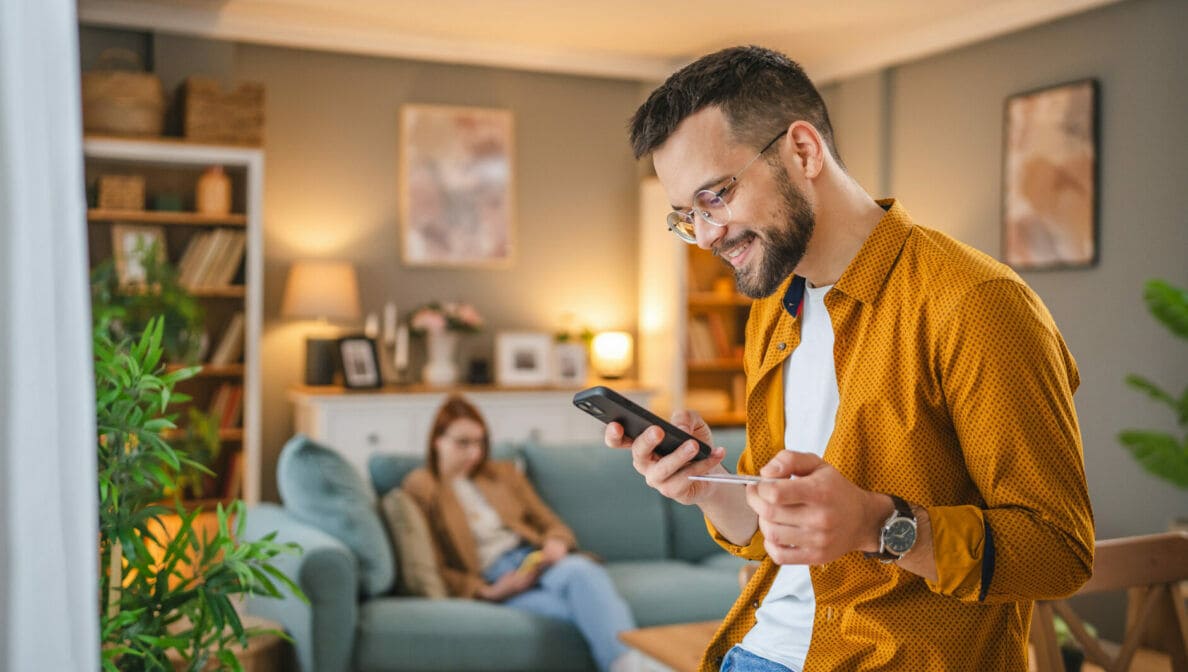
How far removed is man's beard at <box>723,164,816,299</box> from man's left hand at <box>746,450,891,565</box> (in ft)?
0.98

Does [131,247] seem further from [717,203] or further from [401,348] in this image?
[717,203]

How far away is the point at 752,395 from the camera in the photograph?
144cm

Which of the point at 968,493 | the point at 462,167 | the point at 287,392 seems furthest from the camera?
the point at 462,167

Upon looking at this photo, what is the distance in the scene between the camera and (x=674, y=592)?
3727 mm

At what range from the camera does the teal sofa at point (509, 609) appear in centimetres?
321

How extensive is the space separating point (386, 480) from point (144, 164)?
2325 mm

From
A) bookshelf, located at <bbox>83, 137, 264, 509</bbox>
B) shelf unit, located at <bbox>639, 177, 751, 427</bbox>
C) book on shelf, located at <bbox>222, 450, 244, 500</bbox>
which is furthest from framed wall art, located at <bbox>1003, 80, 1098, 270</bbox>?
book on shelf, located at <bbox>222, 450, 244, 500</bbox>

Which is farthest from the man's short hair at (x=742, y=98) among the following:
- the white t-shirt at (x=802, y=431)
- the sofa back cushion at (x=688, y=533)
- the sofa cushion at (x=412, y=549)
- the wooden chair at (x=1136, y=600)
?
the sofa back cushion at (x=688, y=533)

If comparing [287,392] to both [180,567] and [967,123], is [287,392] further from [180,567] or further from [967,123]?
[967,123]

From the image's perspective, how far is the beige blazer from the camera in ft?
12.0

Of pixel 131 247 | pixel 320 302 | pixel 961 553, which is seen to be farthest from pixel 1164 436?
pixel 131 247

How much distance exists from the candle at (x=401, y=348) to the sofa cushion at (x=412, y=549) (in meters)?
2.22

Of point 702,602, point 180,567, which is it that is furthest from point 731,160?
point 180,567

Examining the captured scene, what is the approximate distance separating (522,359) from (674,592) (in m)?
2.54
